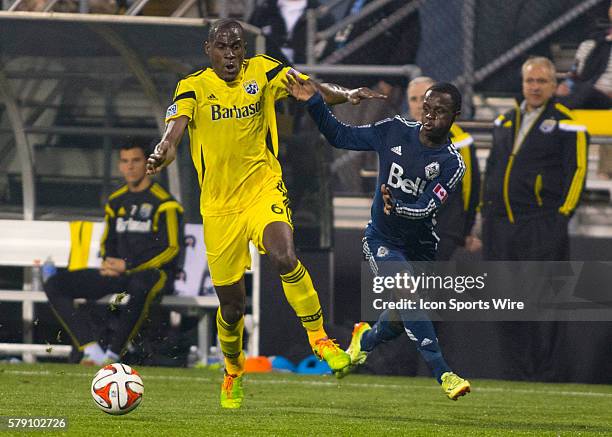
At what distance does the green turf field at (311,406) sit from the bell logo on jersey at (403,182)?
1.41 m

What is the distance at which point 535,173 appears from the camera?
12336mm

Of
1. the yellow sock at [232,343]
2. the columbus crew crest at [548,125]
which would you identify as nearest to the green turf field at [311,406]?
the yellow sock at [232,343]

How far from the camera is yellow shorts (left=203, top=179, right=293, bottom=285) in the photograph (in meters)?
8.60

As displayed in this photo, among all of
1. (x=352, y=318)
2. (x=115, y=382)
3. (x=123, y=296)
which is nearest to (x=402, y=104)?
(x=352, y=318)

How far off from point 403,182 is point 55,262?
4981mm

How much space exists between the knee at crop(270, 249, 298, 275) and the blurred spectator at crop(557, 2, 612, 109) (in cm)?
523

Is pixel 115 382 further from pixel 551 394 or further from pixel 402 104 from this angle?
pixel 402 104

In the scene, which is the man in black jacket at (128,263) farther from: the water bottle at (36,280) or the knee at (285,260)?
the knee at (285,260)

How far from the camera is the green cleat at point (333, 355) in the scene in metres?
8.20

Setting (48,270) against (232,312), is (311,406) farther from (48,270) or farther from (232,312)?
(48,270)

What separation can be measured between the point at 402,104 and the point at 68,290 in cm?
350

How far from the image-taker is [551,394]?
11.1 m

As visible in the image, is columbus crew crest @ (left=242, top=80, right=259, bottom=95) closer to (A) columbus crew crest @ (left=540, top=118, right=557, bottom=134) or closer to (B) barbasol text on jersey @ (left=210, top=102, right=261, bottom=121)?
(B) barbasol text on jersey @ (left=210, top=102, right=261, bottom=121)

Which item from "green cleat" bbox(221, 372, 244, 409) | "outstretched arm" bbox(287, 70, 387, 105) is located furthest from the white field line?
"outstretched arm" bbox(287, 70, 387, 105)
